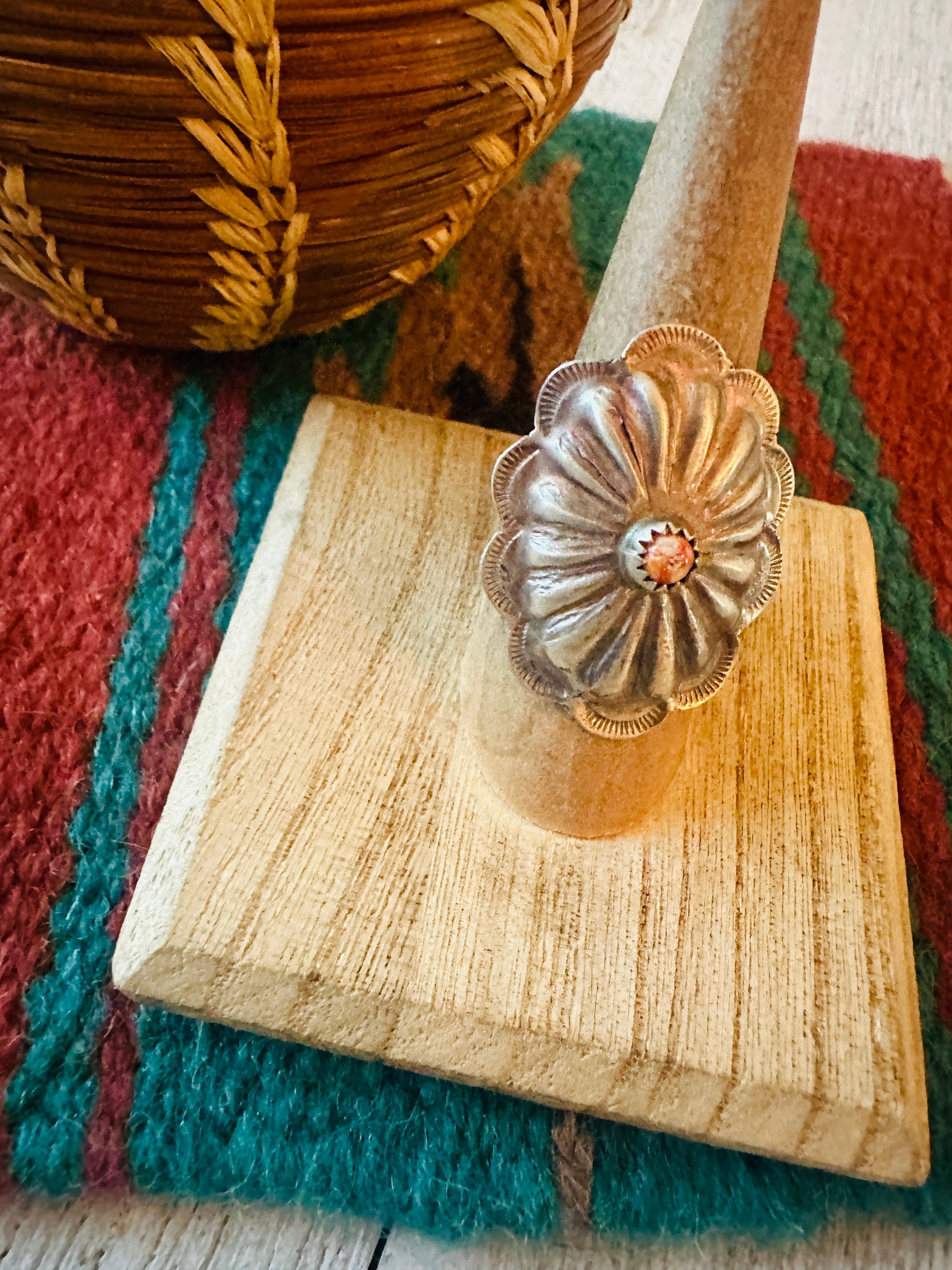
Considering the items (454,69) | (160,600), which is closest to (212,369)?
(160,600)

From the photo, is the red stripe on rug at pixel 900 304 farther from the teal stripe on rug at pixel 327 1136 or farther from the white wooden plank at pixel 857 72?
the teal stripe on rug at pixel 327 1136

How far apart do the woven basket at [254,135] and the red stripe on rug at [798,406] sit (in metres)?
0.24

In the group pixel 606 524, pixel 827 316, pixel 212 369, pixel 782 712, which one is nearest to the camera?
pixel 606 524

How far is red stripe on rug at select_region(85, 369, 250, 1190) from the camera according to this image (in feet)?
1.20

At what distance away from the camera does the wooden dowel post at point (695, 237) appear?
12.4 inches

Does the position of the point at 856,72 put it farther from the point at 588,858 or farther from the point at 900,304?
the point at 588,858

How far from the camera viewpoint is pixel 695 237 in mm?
320

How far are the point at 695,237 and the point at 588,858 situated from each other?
0.66 ft

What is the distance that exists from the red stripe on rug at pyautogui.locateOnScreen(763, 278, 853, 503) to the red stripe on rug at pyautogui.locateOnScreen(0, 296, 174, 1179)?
0.33 meters

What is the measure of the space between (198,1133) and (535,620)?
0.22 metres

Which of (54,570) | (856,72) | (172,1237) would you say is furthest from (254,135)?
(856,72)

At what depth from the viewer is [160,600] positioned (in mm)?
468

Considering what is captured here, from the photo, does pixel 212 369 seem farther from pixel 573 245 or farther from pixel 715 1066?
pixel 715 1066

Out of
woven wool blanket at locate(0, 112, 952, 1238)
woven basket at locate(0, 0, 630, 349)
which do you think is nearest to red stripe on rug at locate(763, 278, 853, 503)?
woven wool blanket at locate(0, 112, 952, 1238)
